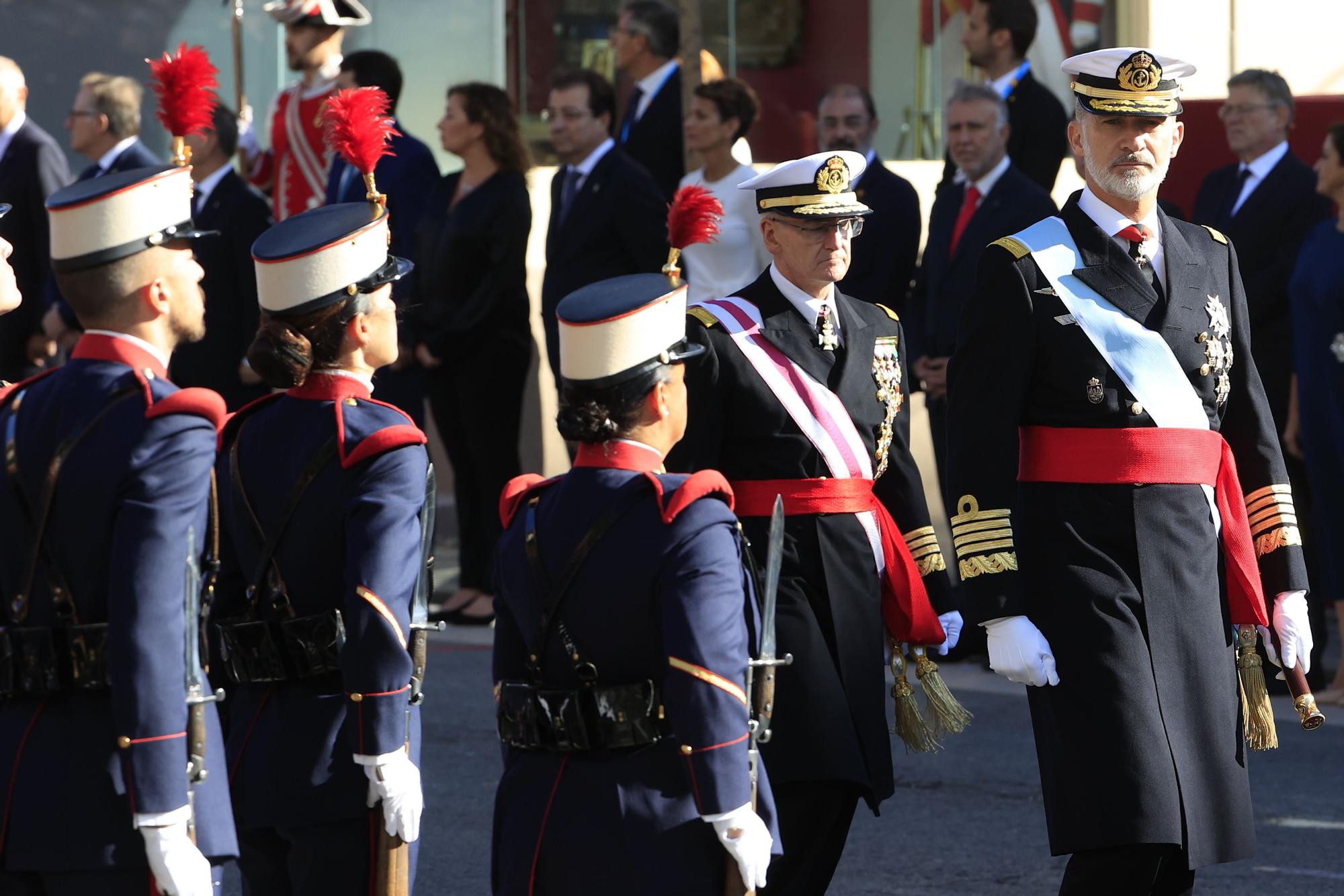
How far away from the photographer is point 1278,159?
8562 mm

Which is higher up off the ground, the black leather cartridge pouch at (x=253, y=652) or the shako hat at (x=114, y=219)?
the shako hat at (x=114, y=219)

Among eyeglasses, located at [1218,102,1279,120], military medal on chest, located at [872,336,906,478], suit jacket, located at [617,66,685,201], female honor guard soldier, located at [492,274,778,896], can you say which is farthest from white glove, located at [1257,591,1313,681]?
suit jacket, located at [617,66,685,201]

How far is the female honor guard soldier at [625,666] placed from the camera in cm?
360

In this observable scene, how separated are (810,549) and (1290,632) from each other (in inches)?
41.4

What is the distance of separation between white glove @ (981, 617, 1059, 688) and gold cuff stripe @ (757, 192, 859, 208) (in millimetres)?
1137

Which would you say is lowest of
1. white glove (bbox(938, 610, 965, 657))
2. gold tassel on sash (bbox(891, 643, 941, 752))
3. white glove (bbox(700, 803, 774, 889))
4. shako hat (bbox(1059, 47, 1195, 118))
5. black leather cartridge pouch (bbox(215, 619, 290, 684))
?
gold tassel on sash (bbox(891, 643, 941, 752))

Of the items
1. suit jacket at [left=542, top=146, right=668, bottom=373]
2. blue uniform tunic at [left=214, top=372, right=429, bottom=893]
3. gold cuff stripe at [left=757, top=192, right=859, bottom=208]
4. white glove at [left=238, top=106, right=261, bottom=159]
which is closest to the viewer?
blue uniform tunic at [left=214, top=372, right=429, bottom=893]

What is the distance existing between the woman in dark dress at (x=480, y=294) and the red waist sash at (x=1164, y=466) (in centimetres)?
499

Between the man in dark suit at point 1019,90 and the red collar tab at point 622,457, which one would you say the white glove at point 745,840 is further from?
the man in dark suit at point 1019,90

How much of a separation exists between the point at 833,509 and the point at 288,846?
4.83ft

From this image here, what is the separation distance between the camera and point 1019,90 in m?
9.16

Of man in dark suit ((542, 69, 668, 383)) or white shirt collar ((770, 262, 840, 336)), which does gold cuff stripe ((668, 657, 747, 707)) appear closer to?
white shirt collar ((770, 262, 840, 336))

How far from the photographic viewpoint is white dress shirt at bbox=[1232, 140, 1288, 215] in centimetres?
855

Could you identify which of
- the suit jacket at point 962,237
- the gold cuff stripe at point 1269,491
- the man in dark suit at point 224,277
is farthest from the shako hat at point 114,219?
the man in dark suit at point 224,277
